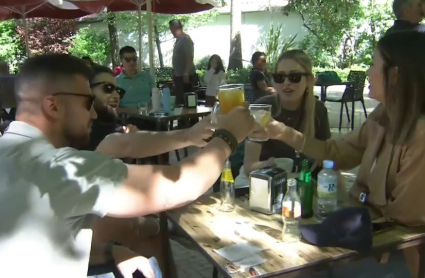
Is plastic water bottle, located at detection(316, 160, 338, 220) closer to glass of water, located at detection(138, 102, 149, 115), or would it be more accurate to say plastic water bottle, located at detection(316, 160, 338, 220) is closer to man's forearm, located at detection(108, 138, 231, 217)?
man's forearm, located at detection(108, 138, 231, 217)

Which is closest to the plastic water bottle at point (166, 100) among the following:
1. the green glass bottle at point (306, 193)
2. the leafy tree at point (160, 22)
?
the green glass bottle at point (306, 193)

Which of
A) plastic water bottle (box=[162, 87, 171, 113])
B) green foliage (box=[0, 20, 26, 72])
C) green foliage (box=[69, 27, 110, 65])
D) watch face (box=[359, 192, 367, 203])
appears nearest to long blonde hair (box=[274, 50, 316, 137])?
watch face (box=[359, 192, 367, 203])

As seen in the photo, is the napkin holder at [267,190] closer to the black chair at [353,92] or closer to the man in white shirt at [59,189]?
the man in white shirt at [59,189]

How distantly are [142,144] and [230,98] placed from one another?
73 cm

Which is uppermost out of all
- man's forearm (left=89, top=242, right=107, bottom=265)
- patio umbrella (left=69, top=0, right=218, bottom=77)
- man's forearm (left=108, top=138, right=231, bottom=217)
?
patio umbrella (left=69, top=0, right=218, bottom=77)

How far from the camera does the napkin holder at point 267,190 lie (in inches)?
78.2

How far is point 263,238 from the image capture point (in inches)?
68.7

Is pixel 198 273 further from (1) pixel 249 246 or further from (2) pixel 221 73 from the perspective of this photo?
(2) pixel 221 73

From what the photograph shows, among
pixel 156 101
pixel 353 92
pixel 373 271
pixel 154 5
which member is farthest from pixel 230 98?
pixel 154 5

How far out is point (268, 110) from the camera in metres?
2.14

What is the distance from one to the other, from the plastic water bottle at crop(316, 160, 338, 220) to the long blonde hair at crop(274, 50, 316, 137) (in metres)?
1.09

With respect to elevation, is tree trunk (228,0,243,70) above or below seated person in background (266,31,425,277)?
above

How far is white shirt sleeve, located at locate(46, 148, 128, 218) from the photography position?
1210mm

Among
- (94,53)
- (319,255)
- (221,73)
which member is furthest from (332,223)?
(94,53)
